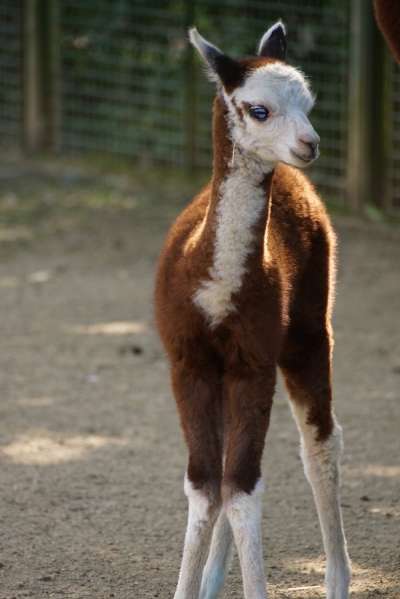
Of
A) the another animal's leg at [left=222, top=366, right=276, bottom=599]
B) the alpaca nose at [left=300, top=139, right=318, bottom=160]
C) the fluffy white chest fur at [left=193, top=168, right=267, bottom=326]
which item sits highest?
the alpaca nose at [left=300, top=139, right=318, bottom=160]

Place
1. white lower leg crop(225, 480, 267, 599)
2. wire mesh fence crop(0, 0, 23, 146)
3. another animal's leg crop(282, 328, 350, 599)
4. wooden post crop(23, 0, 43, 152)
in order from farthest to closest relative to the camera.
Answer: wire mesh fence crop(0, 0, 23, 146) < wooden post crop(23, 0, 43, 152) < another animal's leg crop(282, 328, 350, 599) < white lower leg crop(225, 480, 267, 599)

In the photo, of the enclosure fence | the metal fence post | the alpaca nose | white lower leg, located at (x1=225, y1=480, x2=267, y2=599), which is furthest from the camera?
the enclosure fence

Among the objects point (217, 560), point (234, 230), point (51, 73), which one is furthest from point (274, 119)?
point (51, 73)

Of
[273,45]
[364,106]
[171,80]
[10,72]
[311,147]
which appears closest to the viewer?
[311,147]

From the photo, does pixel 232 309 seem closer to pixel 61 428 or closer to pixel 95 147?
pixel 61 428


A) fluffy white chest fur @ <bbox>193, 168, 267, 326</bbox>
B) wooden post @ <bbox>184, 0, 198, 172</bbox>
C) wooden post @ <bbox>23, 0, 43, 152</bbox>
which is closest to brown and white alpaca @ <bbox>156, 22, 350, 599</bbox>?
fluffy white chest fur @ <bbox>193, 168, 267, 326</bbox>

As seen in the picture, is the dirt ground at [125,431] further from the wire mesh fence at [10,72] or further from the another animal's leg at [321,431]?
the wire mesh fence at [10,72]

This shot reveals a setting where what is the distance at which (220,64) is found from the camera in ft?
12.3

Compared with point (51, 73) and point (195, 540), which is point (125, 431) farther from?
point (51, 73)

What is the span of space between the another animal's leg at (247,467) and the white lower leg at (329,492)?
1.54 feet

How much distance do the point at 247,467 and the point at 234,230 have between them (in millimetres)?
654

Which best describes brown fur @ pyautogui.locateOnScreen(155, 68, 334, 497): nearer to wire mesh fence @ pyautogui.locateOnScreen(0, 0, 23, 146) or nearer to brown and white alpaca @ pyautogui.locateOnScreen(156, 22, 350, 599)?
brown and white alpaca @ pyautogui.locateOnScreen(156, 22, 350, 599)

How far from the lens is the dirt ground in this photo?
15.1ft

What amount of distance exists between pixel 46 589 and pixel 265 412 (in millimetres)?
1036
